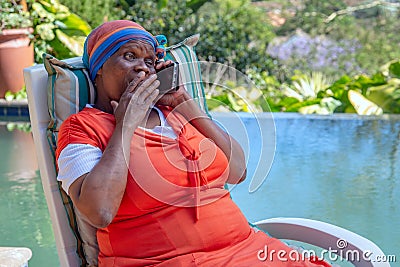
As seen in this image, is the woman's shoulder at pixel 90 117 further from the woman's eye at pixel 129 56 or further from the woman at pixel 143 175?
the woman's eye at pixel 129 56

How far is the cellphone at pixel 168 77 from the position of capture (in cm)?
200

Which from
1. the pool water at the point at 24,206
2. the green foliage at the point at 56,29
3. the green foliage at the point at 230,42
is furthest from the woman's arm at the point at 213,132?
the green foliage at the point at 230,42

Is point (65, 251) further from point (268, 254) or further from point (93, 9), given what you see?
point (93, 9)

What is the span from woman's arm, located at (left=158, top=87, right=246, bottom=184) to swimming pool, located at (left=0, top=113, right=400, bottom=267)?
155 centimetres

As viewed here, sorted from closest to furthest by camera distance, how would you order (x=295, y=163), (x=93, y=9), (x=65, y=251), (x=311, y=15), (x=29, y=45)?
(x=65, y=251) → (x=295, y=163) → (x=29, y=45) → (x=93, y=9) → (x=311, y=15)

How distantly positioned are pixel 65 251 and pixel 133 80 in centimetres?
61

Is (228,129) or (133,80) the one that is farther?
(228,129)

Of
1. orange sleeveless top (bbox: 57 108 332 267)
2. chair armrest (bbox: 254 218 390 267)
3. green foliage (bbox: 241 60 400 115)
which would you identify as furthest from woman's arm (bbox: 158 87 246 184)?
green foliage (bbox: 241 60 400 115)

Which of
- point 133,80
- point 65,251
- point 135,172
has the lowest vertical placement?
point 65,251

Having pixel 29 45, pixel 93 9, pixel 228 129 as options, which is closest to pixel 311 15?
pixel 93 9

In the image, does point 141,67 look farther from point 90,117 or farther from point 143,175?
point 143,175

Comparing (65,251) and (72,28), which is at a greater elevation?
(65,251)

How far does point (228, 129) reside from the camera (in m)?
2.21

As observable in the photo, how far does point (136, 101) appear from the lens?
6.37ft
